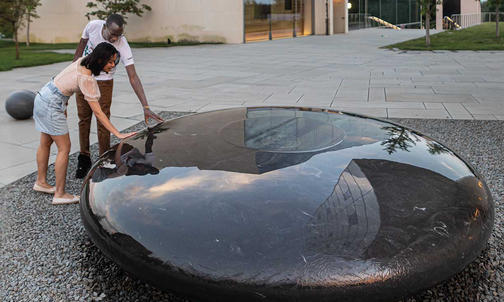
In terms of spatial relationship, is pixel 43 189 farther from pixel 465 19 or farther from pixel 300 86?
pixel 465 19

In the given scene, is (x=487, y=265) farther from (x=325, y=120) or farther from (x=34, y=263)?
(x=34, y=263)

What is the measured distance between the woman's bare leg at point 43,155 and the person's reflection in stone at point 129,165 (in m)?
1.15

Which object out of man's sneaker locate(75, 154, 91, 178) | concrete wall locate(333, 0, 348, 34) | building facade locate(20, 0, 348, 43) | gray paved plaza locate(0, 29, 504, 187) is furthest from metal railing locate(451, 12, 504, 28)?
man's sneaker locate(75, 154, 91, 178)

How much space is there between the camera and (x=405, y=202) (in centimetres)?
295

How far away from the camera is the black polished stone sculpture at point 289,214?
249 centimetres

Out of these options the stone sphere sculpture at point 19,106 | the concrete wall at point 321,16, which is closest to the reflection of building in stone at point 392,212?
the stone sphere sculpture at point 19,106

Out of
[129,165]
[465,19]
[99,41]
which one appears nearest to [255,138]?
[129,165]

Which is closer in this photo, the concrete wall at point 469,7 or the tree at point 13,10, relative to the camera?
the tree at point 13,10

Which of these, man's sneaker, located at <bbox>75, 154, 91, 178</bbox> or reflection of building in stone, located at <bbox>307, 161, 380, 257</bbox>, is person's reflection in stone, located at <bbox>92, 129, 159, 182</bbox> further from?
man's sneaker, located at <bbox>75, 154, 91, 178</bbox>

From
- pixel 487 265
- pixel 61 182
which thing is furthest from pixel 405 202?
pixel 61 182

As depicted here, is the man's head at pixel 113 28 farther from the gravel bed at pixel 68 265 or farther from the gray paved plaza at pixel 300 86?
the gray paved plaza at pixel 300 86

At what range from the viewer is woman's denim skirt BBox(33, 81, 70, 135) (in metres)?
4.46

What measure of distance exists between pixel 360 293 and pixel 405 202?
768 millimetres

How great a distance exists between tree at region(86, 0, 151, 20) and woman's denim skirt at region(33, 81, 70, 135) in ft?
79.2
